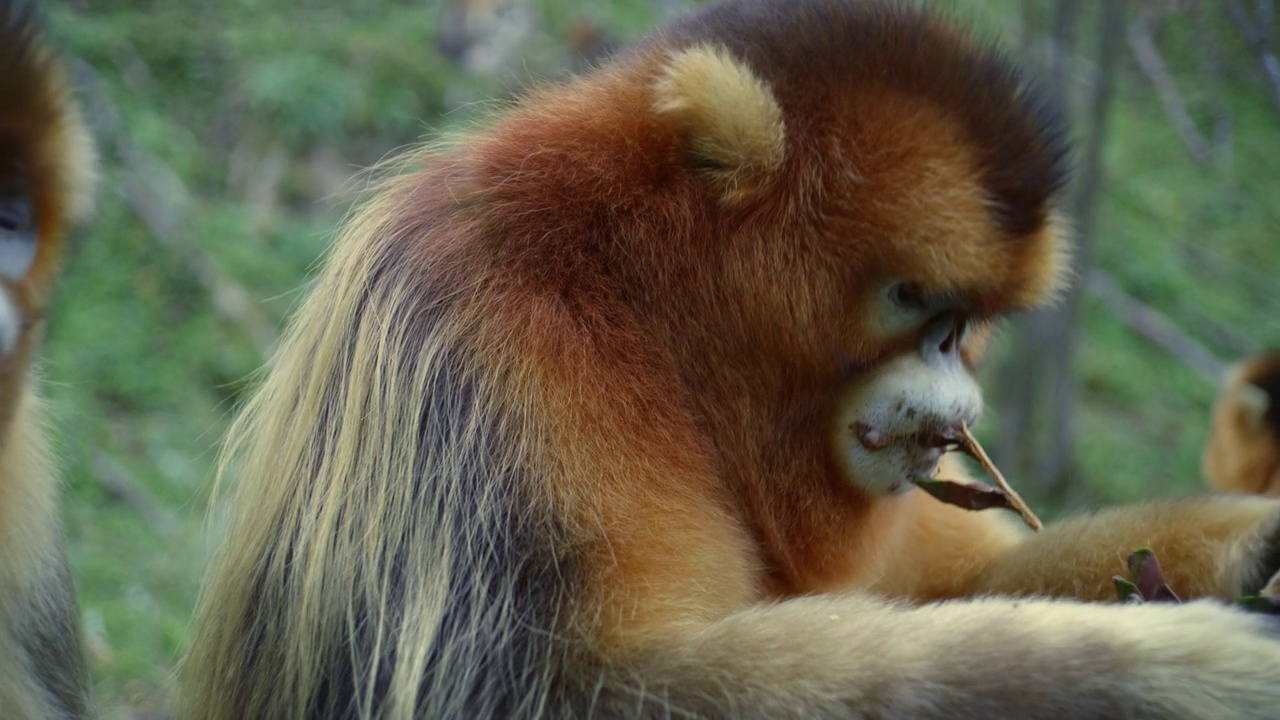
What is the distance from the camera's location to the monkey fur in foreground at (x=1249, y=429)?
222 inches

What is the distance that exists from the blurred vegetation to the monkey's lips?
2.40 metres

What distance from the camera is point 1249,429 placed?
19.0 feet

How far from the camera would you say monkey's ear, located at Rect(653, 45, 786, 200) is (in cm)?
244

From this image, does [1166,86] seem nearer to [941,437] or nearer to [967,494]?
[967,494]

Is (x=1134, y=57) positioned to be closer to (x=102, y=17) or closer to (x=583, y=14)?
(x=583, y=14)

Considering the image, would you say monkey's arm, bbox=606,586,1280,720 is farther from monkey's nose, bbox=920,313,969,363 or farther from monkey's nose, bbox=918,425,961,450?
monkey's nose, bbox=920,313,969,363

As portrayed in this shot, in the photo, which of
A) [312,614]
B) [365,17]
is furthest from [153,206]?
[312,614]

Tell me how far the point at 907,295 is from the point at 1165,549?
0.86m

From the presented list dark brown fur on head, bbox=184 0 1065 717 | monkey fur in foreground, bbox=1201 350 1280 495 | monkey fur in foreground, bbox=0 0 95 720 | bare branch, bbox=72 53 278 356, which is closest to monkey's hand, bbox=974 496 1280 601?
dark brown fur on head, bbox=184 0 1065 717

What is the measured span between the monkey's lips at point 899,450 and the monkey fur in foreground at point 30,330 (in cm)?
156

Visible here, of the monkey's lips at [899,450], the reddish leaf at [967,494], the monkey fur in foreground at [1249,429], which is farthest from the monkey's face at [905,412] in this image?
the monkey fur in foreground at [1249,429]

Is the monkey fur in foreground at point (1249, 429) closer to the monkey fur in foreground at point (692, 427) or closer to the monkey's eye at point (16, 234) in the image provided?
Answer: the monkey fur in foreground at point (692, 427)

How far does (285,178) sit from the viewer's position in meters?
8.27

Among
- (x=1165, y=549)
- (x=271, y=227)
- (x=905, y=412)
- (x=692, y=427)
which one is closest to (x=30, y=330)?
(x=692, y=427)
